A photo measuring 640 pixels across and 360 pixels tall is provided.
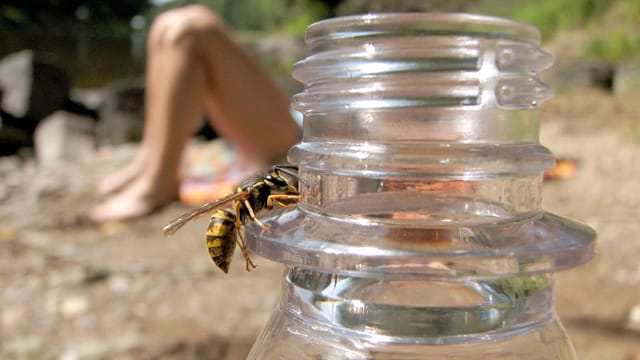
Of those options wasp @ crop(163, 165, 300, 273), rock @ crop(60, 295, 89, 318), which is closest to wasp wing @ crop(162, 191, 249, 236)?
wasp @ crop(163, 165, 300, 273)

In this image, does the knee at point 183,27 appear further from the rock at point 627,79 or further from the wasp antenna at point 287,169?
the rock at point 627,79

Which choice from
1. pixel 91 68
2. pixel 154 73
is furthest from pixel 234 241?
pixel 91 68

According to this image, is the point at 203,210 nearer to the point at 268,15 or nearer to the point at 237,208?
the point at 237,208

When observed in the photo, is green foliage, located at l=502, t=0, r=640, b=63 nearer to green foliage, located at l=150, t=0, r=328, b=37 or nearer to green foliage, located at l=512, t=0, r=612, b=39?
green foliage, located at l=512, t=0, r=612, b=39

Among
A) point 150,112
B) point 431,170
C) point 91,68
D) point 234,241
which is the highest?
point 431,170

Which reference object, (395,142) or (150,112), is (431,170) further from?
(150,112)

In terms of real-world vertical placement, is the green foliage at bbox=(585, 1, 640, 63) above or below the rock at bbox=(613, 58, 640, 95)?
above

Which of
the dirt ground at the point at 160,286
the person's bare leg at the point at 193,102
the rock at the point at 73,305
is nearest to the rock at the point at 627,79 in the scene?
the dirt ground at the point at 160,286
